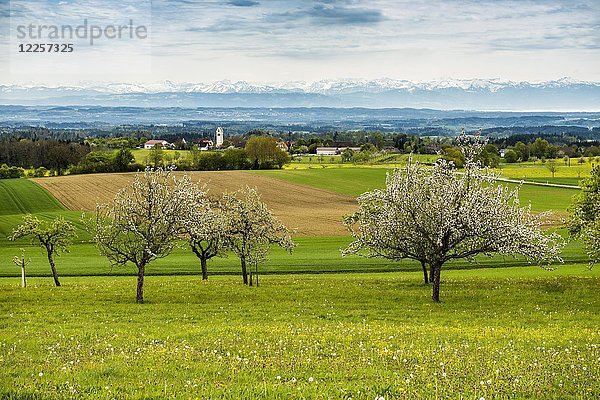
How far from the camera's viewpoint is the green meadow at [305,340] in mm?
11354

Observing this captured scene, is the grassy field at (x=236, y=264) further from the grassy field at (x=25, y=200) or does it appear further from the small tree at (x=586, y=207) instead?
the grassy field at (x=25, y=200)

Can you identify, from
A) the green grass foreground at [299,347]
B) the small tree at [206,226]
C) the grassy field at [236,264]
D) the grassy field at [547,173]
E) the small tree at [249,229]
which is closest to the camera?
the green grass foreground at [299,347]

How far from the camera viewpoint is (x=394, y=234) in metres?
31.8

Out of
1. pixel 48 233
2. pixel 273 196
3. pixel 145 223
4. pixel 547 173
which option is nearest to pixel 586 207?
pixel 145 223

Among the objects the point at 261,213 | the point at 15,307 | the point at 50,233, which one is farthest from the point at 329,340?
the point at 50,233

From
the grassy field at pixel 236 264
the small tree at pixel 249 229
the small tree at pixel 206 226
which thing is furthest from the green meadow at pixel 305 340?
the grassy field at pixel 236 264

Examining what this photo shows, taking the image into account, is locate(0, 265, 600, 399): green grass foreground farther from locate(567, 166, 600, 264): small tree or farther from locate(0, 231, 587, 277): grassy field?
locate(0, 231, 587, 277): grassy field

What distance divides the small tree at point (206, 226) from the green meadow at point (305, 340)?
3.64 metres

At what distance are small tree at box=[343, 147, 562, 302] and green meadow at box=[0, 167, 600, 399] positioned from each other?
2.67 metres

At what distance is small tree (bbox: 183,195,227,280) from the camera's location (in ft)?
110

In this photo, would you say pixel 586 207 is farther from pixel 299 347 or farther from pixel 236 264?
pixel 299 347

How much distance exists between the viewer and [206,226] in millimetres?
38938

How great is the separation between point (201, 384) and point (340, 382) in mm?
2754

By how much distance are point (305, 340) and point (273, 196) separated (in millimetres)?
96395
